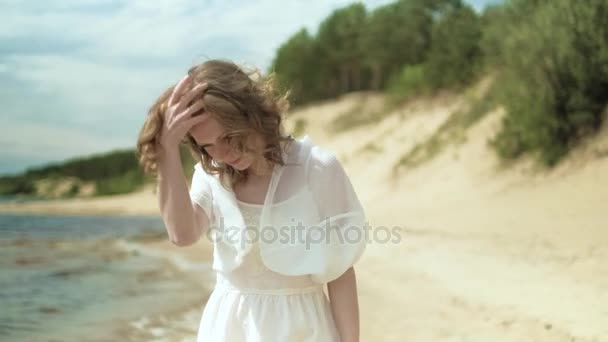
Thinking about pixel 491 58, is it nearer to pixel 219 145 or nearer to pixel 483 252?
pixel 483 252

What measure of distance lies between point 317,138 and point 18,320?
27656 mm

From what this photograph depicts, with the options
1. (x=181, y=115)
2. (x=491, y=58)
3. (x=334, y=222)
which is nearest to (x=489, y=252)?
(x=334, y=222)

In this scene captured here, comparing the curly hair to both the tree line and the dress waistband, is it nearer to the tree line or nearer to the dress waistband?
the tree line

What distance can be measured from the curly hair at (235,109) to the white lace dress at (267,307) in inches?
8.1

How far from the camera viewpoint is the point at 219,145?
1742 millimetres

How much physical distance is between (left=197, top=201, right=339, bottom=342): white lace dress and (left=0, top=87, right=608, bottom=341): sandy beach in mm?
4031

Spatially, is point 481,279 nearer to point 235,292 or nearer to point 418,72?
point 235,292

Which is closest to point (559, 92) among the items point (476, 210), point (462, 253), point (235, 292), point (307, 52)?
point (476, 210)

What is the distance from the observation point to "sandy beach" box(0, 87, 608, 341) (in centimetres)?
592

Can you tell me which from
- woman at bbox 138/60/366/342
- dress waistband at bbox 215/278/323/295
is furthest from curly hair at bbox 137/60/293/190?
dress waistband at bbox 215/278/323/295

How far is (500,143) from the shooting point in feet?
48.2

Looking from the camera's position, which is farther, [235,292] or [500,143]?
[500,143]

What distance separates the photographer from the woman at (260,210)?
65.9 inches

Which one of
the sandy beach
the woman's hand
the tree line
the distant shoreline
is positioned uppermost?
the tree line
